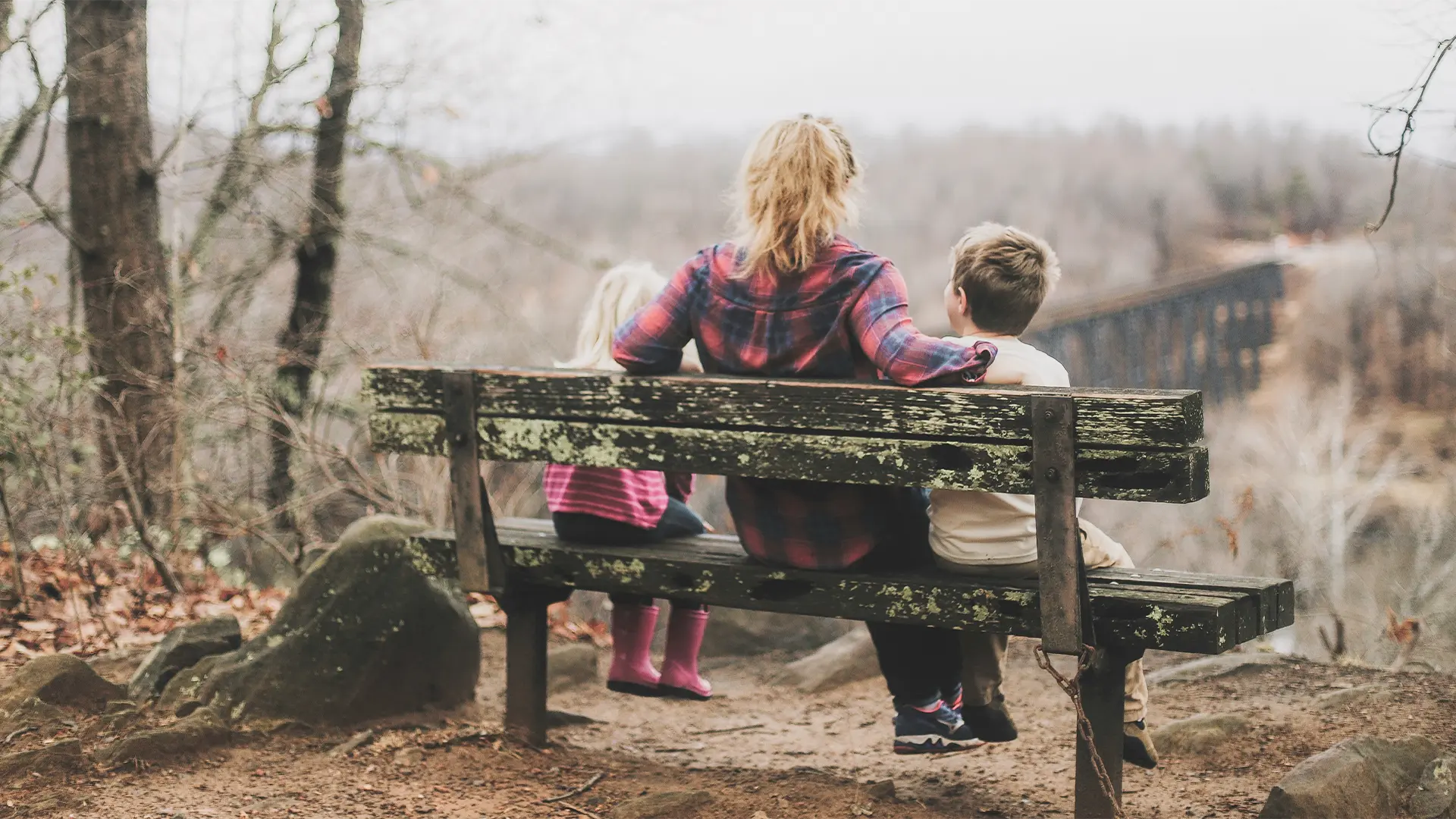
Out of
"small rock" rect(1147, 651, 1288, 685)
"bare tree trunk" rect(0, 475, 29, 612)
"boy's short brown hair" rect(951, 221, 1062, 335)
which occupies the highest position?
"boy's short brown hair" rect(951, 221, 1062, 335)

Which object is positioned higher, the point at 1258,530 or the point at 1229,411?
the point at 1229,411

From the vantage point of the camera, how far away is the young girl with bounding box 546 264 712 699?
148 inches

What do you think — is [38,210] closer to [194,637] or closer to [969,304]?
[194,637]

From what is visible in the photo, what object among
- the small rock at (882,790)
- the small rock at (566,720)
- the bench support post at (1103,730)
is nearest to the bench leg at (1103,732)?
the bench support post at (1103,730)

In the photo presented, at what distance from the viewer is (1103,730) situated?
9.77ft

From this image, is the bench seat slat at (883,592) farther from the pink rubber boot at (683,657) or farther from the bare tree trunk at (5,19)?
the bare tree trunk at (5,19)

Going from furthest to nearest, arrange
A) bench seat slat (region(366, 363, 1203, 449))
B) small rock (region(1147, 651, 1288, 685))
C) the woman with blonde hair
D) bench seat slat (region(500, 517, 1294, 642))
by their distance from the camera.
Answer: small rock (region(1147, 651, 1288, 685)) → the woman with blonde hair → bench seat slat (region(500, 517, 1294, 642)) → bench seat slat (region(366, 363, 1203, 449))

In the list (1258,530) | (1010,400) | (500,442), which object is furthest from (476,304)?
(1258,530)

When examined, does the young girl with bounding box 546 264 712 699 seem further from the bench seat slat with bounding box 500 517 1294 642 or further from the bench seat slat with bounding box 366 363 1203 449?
the bench seat slat with bounding box 500 517 1294 642

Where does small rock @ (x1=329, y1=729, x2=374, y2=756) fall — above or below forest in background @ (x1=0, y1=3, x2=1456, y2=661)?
below

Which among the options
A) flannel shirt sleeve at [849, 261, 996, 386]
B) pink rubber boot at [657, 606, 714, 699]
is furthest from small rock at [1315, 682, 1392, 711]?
pink rubber boot at [657, 606, 714, 699]

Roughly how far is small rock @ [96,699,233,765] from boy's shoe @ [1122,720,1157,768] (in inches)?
103

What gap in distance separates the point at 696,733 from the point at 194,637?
1852 millimetres

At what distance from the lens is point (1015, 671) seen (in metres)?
5.36
